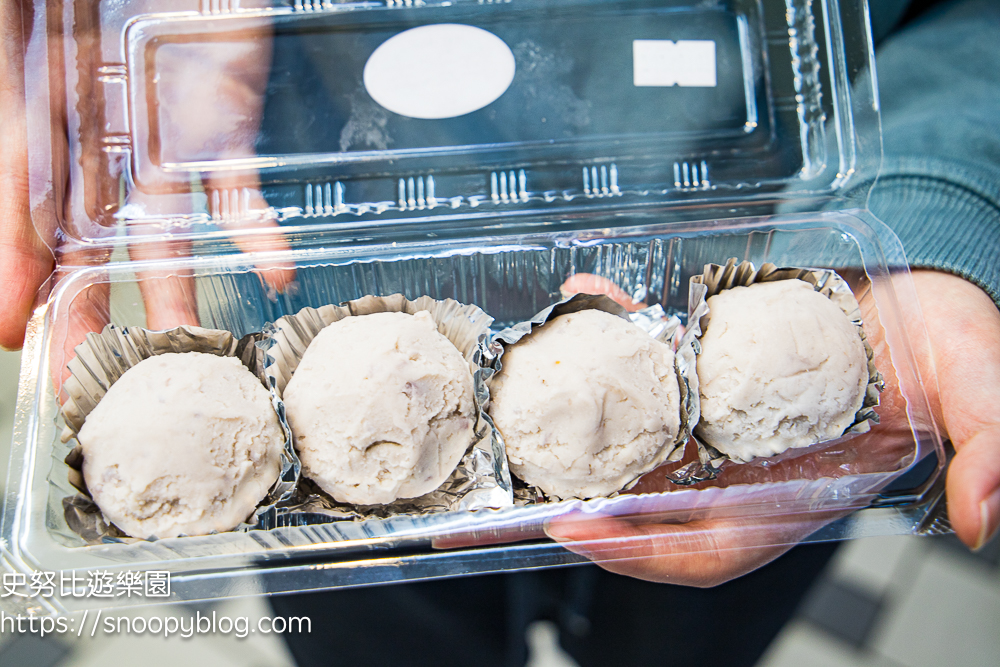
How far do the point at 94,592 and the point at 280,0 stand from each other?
4.62ft

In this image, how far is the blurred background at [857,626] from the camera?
1.95m

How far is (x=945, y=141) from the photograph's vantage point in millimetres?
1560

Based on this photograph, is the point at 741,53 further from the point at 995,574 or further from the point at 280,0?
the point at 995,574

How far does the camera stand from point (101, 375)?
1.19 metres

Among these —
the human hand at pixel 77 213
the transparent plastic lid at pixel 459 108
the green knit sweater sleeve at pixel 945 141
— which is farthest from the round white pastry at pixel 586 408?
→ the green knit sweater sleeve at pixel 945 141

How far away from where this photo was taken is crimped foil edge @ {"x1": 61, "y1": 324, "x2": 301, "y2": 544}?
3.55ft

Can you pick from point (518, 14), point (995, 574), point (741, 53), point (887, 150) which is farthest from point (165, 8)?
point (995, 574)

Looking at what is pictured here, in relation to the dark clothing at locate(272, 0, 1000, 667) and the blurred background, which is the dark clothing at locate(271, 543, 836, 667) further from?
the blurred background

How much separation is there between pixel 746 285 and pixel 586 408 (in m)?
0.52

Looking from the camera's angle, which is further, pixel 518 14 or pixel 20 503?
pixel 518 14

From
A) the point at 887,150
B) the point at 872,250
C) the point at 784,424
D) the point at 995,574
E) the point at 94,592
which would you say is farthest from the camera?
the point at 995,574

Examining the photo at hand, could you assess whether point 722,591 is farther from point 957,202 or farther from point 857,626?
point 957,202

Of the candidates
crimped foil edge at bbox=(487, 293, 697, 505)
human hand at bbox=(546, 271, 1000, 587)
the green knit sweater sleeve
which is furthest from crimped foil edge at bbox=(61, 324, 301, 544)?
the green knit sweater sleeve

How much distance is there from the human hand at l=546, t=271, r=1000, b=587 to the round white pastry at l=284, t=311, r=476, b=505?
0.27 meters
